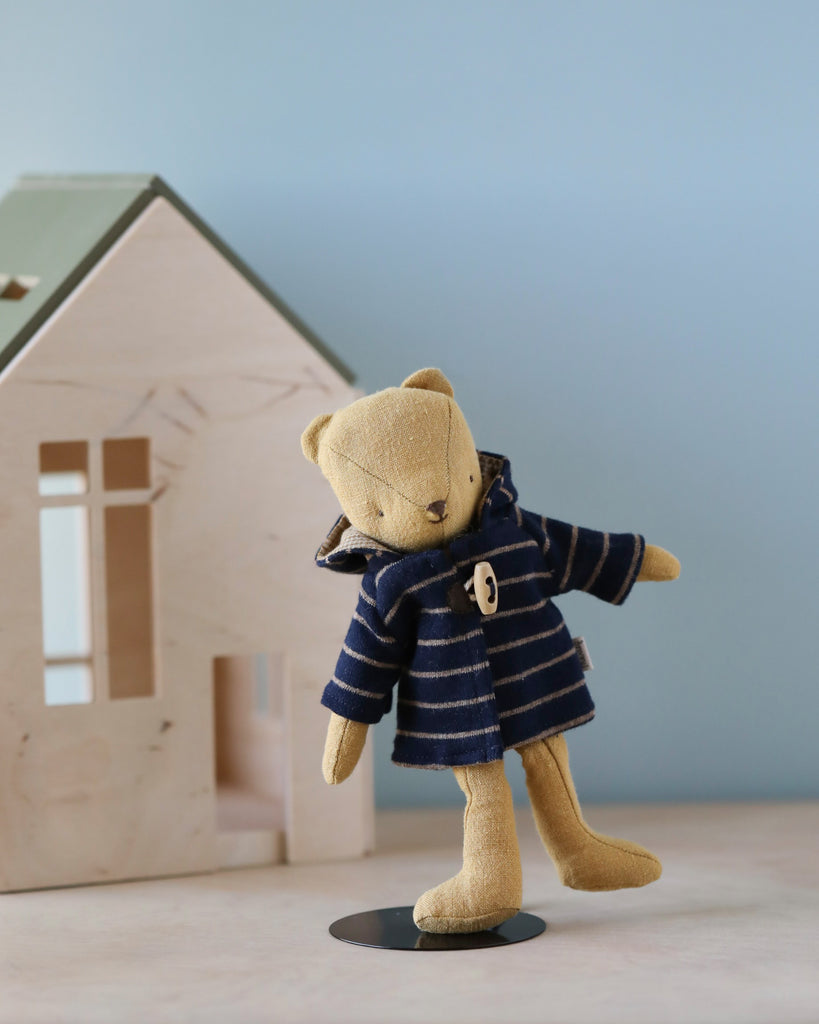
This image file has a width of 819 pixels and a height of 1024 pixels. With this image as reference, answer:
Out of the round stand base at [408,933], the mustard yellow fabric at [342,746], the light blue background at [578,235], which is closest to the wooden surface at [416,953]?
the round stand base at [408,933]

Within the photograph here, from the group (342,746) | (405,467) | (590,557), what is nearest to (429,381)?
(405,467)

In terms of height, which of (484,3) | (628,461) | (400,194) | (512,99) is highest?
(484,3)

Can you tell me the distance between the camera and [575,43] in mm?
1680

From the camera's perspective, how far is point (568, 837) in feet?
→ 4.01

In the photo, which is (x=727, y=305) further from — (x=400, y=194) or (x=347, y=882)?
(x=347, y=882)

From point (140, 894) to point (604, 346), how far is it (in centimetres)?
88

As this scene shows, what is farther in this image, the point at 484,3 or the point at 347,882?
the point at 484,3

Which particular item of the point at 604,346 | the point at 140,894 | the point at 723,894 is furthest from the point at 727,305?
the point at 140,894

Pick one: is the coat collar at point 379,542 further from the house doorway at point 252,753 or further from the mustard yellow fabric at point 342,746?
the house doorway at point 252,753

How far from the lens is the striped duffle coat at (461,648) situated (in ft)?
3.78

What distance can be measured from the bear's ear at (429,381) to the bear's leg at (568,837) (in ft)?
1.12

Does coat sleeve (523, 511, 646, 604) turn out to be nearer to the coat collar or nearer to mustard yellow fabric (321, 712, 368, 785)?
the coat collar

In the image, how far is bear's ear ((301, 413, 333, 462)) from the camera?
121 centimetres

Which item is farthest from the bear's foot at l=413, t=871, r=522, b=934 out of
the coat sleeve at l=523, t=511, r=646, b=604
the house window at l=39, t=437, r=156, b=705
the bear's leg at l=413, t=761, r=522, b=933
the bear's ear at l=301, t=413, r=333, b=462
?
the house window at l=39, t=437, r=156, b=705
